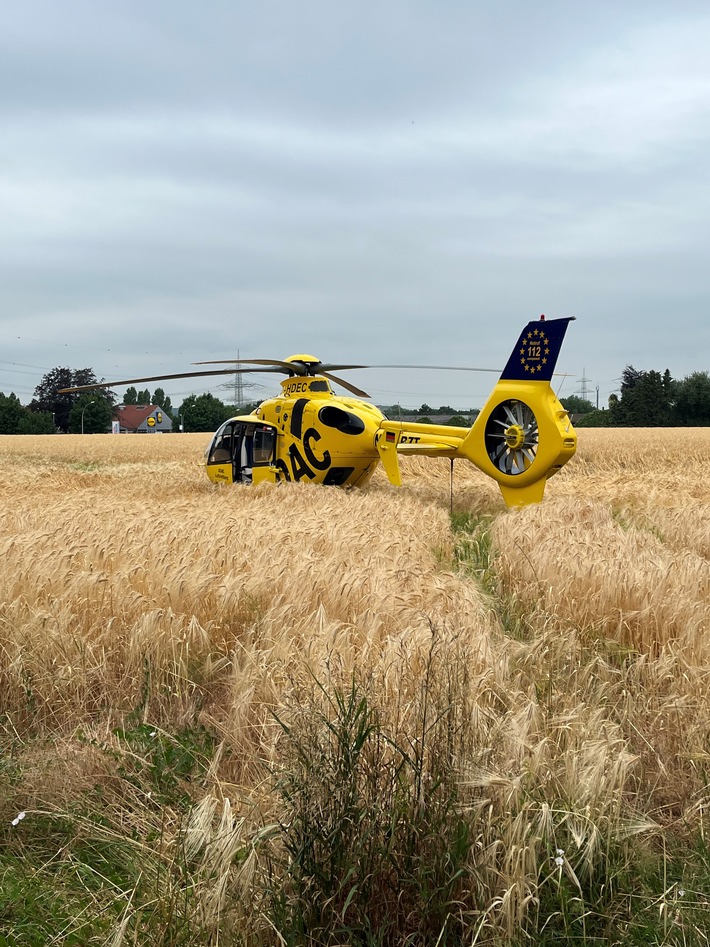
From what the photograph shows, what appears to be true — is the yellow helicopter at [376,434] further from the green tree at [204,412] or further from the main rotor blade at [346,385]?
the green tree at [204,412]

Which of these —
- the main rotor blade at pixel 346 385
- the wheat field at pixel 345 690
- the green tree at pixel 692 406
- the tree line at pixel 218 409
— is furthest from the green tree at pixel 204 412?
the wheat field at pixel 345 690

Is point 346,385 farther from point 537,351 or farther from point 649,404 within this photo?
point 649,404

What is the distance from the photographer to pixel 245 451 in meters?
17.7

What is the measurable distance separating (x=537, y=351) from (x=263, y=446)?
6.88 m

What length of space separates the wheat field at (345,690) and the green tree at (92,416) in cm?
10182

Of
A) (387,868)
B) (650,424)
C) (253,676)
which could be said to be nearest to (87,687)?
(253,676)

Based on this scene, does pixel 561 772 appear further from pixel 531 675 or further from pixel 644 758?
pixel 531 675

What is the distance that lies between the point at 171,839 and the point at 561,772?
1659 mm

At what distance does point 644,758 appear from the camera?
3.80 m

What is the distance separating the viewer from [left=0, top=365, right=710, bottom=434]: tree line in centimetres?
8675

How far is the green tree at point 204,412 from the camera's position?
10925cm

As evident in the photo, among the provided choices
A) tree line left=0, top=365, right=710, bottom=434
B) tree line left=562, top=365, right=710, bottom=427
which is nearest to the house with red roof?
tree line left=0, top=365, right=710, bottom=434

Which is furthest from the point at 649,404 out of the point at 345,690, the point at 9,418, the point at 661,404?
the point at 345,690

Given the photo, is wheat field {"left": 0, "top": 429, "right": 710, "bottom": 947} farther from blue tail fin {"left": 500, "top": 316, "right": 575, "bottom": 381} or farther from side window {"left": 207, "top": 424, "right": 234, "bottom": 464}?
side window {"left": 207, "top": 424, "right": 234, "bottom": 464}
